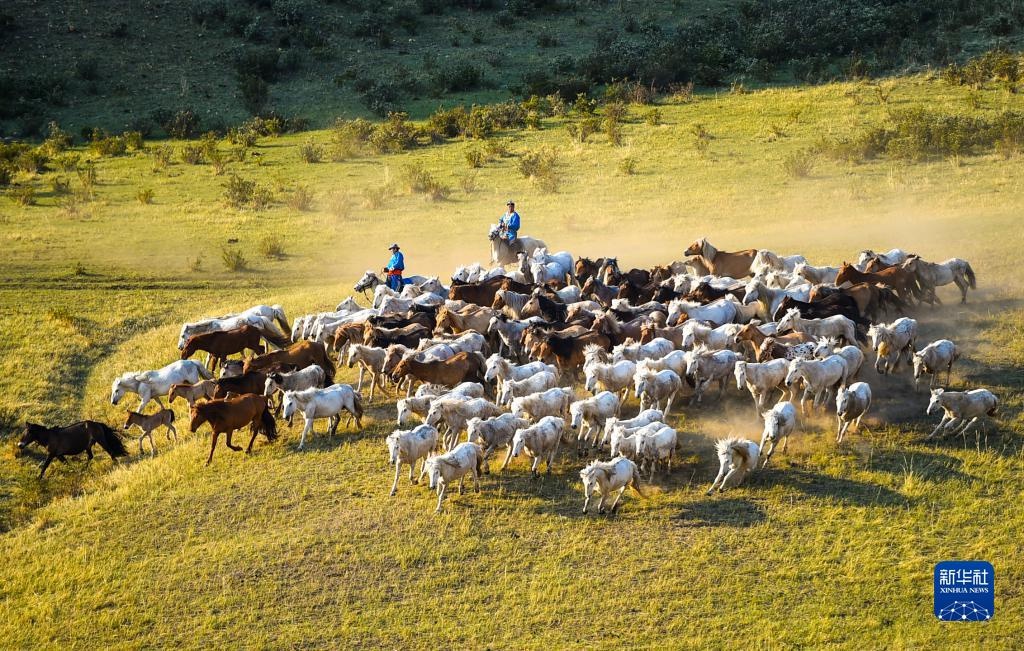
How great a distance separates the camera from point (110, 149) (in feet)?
131

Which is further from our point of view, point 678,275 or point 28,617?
point 678,275

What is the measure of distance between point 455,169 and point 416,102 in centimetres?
1035

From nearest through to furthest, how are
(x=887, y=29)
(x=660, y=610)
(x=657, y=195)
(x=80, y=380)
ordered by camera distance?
1. (x=660, y=610)
2. (x=80, y=380)
3. (x=657, y=195)
4. (x=887, y=29)

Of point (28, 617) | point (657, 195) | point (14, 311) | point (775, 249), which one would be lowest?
point (28, 617)

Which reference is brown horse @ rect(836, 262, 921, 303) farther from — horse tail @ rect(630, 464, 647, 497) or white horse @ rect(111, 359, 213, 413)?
white horse @ rect(111, 359, 213, 413)

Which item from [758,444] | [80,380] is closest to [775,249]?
[758,444]

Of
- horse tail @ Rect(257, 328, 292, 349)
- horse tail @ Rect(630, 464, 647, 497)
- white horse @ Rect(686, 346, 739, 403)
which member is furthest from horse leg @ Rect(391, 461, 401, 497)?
horse tail @ Rect(257, 328, 292, 349)

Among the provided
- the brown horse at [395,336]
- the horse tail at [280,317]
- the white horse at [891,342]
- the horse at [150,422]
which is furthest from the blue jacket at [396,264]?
the white horse at [891,342]

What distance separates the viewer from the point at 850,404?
14.1 meters

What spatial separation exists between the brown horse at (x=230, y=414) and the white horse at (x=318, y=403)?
0.42m

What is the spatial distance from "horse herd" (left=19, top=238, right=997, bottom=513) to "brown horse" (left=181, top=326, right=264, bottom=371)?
28 mm

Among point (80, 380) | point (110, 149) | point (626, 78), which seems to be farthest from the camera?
point (626, 78)

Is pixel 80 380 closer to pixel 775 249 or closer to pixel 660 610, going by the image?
pixel 660 610

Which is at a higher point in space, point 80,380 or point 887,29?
point 887,29
